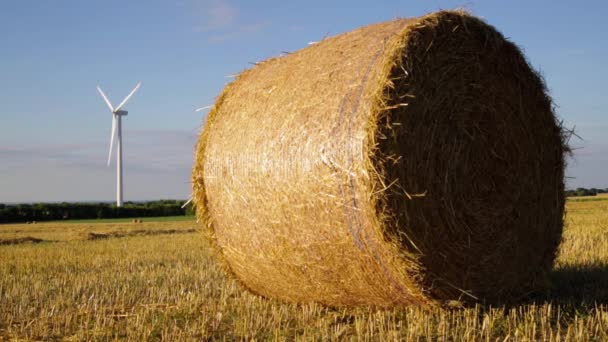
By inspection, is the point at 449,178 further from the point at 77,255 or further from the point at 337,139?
the point at 77,255

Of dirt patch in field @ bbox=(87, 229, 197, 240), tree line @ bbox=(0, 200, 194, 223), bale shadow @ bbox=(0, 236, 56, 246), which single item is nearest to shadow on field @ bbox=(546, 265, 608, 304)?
dirt patch in field @ bbox=(87, 229, 197, 240)

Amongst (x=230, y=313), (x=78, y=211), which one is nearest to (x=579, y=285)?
(x=230, y=313)

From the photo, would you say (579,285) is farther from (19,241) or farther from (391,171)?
(19,241)

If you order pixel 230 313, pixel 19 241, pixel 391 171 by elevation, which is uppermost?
pixel 391 171

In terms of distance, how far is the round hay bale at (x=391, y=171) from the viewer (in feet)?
18.2

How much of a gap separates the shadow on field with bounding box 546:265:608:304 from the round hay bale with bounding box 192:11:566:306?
37 centimetres

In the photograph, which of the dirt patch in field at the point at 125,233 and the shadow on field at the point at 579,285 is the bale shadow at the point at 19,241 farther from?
the shadow on field at the point at 579,285

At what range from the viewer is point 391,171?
5441 mm

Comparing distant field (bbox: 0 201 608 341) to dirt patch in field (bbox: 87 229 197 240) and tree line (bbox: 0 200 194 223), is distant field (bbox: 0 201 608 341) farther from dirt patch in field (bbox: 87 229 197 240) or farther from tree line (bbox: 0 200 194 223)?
tree line (bbox: 0 200 194 223)

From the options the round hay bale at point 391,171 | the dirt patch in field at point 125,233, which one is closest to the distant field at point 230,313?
the round hay bale at point 391,171

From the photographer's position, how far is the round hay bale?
555 centimetres

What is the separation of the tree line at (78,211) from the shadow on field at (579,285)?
2969 centimetres

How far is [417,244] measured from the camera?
5641mm

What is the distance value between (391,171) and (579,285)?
144 inches
